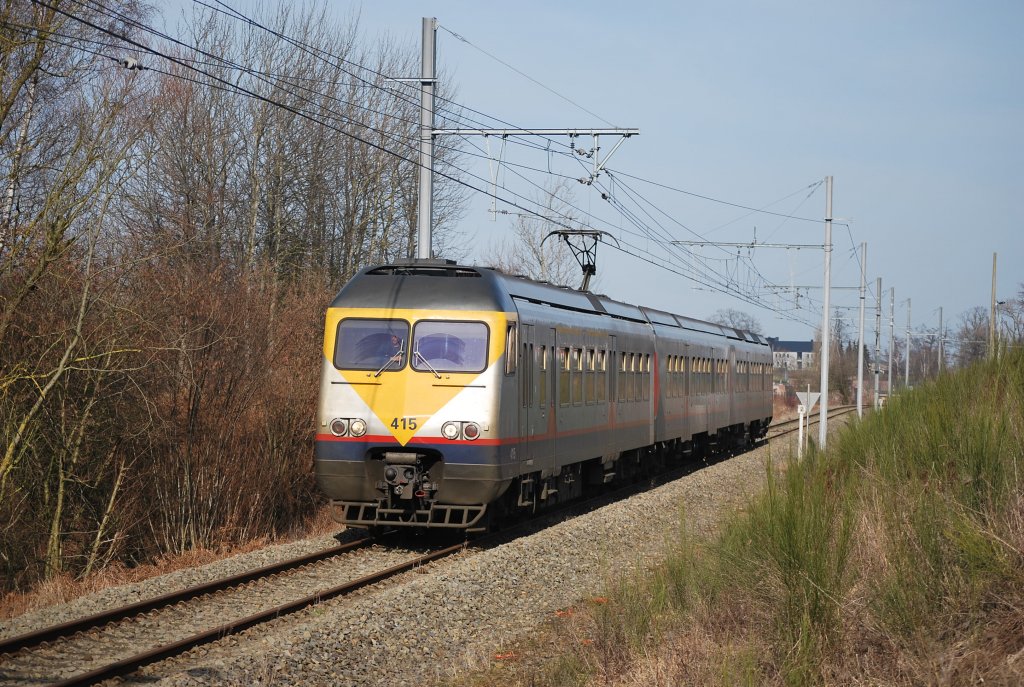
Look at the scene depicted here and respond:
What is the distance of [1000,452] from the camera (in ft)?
29.0

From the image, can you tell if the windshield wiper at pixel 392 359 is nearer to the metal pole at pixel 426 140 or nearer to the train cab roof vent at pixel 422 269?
the train cab roof vent at pixel 422 269

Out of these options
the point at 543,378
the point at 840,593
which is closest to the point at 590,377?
the point at 543,378

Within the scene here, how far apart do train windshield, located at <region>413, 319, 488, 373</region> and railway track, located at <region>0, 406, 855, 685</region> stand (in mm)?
2138

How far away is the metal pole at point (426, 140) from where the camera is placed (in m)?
17.5

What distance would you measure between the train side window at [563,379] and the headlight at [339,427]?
151 inches

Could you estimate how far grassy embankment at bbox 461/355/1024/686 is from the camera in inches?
277

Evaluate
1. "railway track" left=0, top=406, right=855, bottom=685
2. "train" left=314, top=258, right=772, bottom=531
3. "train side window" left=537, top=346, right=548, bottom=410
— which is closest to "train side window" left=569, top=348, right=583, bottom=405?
"train" left=314, top=258, right=772, bottom=531

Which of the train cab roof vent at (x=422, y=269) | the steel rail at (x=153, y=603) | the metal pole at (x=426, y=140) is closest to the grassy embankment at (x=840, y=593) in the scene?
the steel rail at (x=153, y=603)

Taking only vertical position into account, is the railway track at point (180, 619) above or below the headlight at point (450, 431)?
below

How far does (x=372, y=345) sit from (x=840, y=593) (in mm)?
7686

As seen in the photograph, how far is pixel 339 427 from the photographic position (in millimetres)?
13828

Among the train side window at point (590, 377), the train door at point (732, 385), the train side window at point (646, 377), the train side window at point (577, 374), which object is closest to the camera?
the train side window at point (577, 374)

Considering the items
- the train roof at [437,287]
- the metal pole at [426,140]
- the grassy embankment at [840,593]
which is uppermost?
the metal pole at [426,140]

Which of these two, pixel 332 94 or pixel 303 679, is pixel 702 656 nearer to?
pixel 303 679
